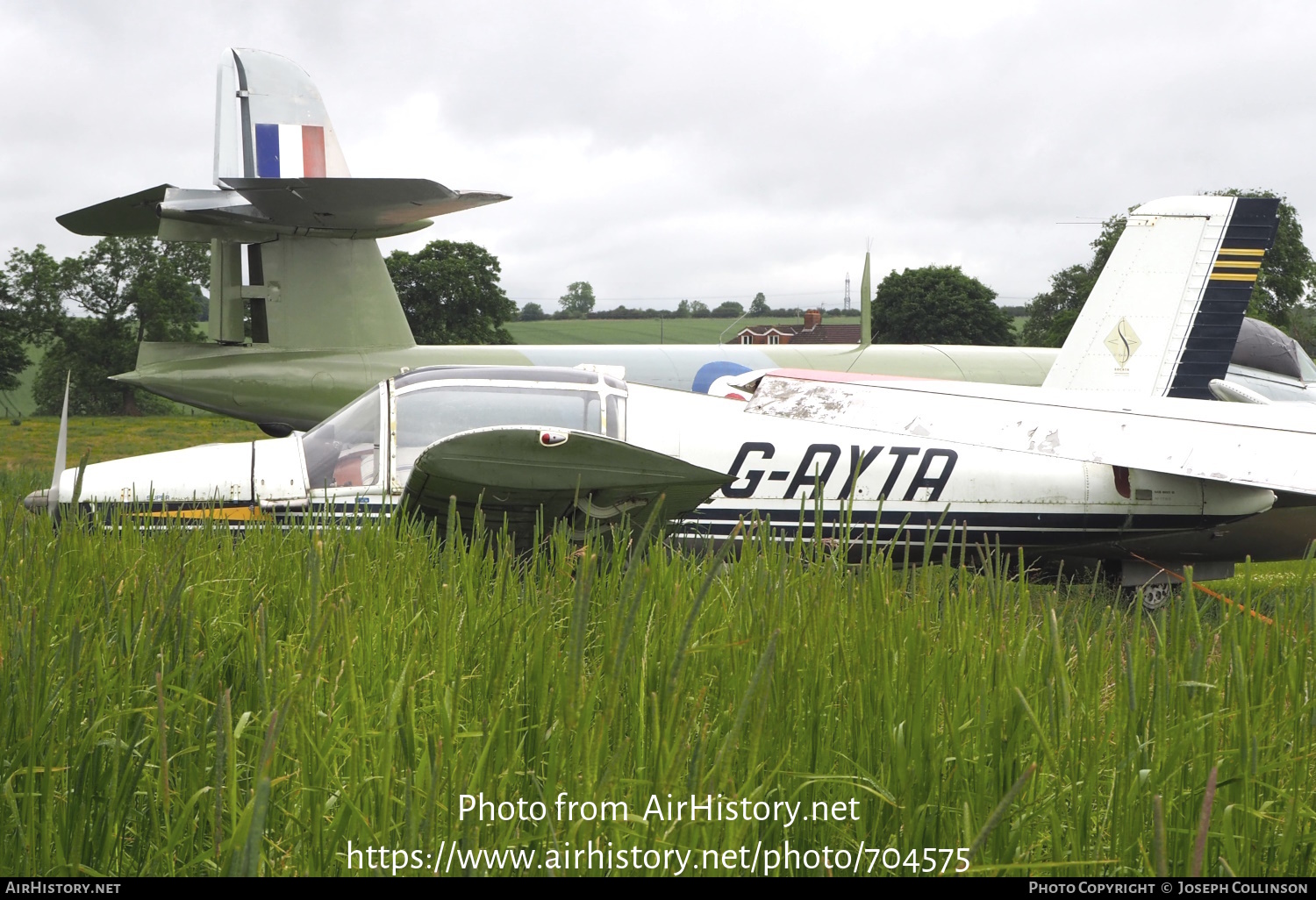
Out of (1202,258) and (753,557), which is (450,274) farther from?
(753,557)

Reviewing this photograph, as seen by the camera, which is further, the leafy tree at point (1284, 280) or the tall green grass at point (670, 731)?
the leafy tree at point (1284, 280)

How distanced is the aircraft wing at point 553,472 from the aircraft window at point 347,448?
763mm

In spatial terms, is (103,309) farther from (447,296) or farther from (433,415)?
(433,415)

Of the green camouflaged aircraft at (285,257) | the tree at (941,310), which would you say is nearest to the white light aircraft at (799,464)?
the green camouflaged aircraft at (285,257)

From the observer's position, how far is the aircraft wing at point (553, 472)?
4.43m

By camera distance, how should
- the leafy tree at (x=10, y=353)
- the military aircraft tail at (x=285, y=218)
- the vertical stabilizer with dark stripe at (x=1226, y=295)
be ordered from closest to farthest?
the vertical stabilizer with dark stripe at (x=1226, y=295), the military aircraft tail at (x=285, y=218), the leafy tree at (x=10, y=353)

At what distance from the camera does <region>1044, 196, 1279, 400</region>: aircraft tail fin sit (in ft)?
29.4

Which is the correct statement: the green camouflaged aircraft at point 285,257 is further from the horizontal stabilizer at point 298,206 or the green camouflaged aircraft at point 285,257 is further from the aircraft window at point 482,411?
the aircraft window at point 482,411

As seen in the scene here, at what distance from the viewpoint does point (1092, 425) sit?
595cm

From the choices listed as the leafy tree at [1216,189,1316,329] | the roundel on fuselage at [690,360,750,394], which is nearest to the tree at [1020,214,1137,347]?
the leafy tree at [1216,189,1316,329]

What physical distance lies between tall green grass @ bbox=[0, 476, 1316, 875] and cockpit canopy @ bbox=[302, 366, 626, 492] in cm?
296

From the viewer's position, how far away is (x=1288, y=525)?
7.11 metres

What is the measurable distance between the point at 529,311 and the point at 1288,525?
230 feet
